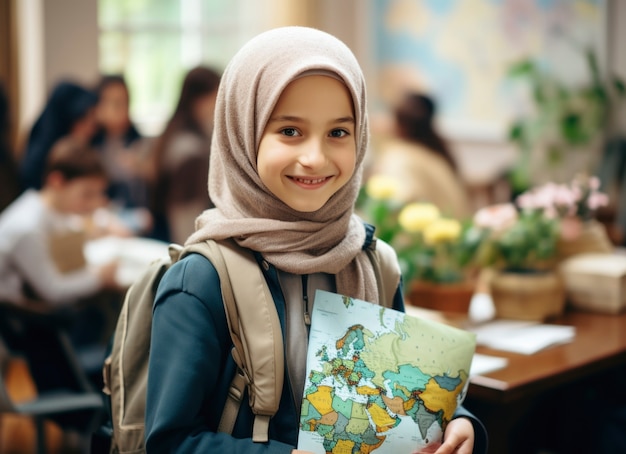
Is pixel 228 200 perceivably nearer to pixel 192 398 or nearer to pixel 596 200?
pixel 192 398

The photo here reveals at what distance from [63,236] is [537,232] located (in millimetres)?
1762

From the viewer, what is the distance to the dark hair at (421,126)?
14.6 feet

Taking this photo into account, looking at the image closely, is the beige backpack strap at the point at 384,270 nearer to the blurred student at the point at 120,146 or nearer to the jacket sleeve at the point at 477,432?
the jacket sleeve at the point at 477,432

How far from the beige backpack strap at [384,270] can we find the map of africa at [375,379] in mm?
95

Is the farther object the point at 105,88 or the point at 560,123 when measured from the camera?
the point at 560,123

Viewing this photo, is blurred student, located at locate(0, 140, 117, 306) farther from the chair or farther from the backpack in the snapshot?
the backpack

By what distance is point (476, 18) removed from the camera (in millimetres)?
6121

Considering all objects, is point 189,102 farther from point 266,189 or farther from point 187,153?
point 266,189

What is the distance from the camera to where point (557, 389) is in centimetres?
294

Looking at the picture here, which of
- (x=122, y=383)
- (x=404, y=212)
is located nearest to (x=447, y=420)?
Answer: (x=122, y=383)

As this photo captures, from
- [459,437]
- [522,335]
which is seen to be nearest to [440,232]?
[522,335]

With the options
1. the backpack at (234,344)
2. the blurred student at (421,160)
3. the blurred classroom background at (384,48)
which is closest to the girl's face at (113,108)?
the blurred classroom background at (384,48)

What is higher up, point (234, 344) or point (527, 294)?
point (234, 344)

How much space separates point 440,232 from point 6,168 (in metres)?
2.85
